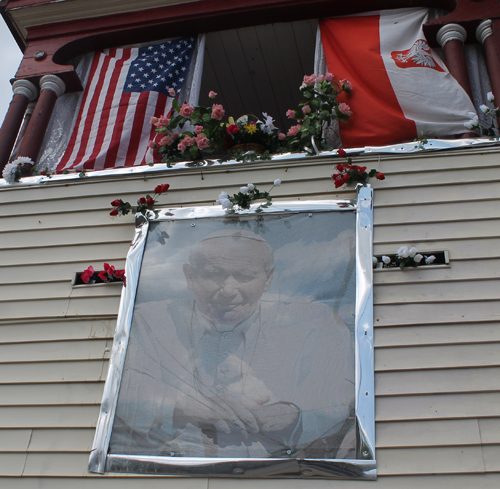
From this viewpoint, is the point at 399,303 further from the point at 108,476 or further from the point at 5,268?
the point at 5,268

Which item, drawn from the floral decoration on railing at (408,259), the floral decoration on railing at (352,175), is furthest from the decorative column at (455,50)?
the floral decoration on railing at (408,259)

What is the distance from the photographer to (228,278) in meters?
4.14

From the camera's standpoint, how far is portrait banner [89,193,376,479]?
11.3 ft

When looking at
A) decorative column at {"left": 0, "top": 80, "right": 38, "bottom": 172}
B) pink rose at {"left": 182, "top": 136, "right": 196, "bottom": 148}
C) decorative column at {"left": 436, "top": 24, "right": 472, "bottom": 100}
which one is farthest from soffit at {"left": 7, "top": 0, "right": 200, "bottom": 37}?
decorative column at {"left": 436, "top": 24, "right": 472, "bottom": 100}

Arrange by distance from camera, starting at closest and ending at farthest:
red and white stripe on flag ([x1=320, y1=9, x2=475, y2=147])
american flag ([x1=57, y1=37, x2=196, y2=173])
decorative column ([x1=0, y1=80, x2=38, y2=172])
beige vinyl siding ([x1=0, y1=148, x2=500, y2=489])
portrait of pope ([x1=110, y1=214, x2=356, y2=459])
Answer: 1. beige vinyl siding ([x1=0, y1=148, x2=500, y2=489])
2. portrait of pope ([x1=110, y1=214, x2=356, y2=459])
3. red and white stripe on flag ([x1=320, y1=9, x2=475, y2=147])
4. american flag ([x1=57, y1=37, x2=196, y2=173])
5. decorative column ([x1=0, y1=80, x2=38, y2=172])

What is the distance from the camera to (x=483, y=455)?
325 centimetres

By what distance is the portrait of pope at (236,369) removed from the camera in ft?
11.4

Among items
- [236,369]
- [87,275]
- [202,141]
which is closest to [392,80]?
[202,141]

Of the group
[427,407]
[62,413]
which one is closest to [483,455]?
[427,407]

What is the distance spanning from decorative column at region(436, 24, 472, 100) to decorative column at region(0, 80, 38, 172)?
404 centimetres

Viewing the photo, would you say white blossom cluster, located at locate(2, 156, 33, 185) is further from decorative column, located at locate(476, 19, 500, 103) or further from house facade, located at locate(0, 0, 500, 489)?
decorative column, located at locate(476, 19, 500, 103)

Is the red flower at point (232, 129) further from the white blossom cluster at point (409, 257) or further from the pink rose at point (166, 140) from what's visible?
the white blossom cluster at point (409, 257)

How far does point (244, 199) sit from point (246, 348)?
1.18 metres

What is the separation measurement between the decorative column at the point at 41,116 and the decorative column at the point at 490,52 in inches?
159
